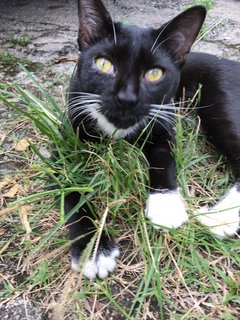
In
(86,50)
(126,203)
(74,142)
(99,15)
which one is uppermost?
(99,15)

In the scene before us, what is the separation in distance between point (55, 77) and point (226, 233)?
1.46m

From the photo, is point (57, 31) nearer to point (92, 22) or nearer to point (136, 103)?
point (92, 22)

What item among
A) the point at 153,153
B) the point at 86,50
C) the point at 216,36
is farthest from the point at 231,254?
the point at 216,36

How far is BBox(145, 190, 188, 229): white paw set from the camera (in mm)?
1499

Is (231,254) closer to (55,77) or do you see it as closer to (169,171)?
(169,171)

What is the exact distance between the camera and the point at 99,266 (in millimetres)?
1355

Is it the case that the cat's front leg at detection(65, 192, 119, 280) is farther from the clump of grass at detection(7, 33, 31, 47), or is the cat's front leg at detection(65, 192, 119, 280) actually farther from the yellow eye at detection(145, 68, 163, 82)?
the clump of grass at detection(7, 33, 31, 47)

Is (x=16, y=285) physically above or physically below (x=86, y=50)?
below

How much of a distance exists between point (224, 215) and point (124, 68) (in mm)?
707

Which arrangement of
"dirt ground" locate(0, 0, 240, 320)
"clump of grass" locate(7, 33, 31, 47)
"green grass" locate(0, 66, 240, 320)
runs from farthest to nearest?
"clump of grass" locate(7, 33, 31, 47) < "dirt ground" locate(0, 0, 240, 320) < "green grass" locate(0, 66, 240, 320)

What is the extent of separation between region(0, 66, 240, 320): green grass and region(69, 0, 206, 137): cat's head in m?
0.13

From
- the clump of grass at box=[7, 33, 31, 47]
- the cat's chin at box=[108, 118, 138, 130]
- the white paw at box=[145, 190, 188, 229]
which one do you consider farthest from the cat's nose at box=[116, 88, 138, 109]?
the clump of grass at box=[7, 33, 31, 47]

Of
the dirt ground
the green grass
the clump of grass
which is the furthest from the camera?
the clump of grass

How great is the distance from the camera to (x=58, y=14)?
330 cm
